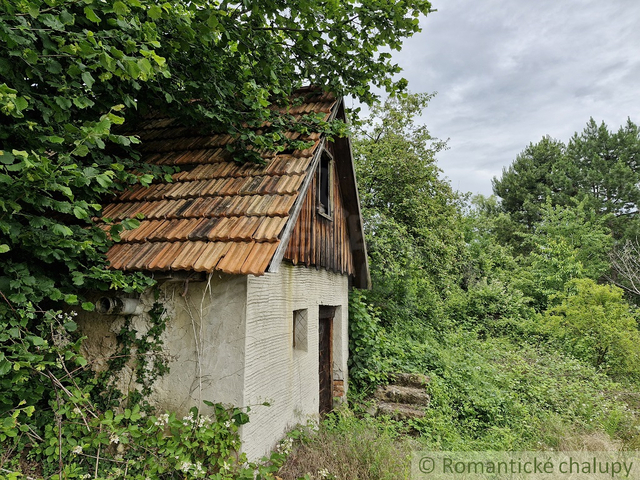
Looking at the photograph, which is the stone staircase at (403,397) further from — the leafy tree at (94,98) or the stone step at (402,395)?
the leafy tree at (94,98)

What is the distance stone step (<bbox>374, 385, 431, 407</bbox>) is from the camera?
6.71 m

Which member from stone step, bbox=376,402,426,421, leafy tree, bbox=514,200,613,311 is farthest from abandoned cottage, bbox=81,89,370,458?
leafy tree, bbox=514,200,613,311

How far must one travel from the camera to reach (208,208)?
375 centimetres

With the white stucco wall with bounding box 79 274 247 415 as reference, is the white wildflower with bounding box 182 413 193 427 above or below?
below

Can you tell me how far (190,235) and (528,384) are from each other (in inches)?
323

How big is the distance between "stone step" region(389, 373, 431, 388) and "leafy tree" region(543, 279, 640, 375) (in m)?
6.57

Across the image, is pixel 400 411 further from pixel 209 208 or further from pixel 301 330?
pixel 209 208

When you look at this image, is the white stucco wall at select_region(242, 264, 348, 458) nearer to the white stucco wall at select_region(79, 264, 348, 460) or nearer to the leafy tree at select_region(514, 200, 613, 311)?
the white stucco wall at select_region(79, 264, 348, 460)

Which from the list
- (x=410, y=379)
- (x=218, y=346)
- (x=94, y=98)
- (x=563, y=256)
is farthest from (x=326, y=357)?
(x=563, y=256)

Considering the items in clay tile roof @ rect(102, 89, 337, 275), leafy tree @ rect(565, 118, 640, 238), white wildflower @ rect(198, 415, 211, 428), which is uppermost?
leafy tree @ rect(565, 118, 640, 238)

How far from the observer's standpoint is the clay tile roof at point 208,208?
3.14 meters

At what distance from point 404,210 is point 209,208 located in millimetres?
7657

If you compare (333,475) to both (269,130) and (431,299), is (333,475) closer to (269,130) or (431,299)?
(269,130)

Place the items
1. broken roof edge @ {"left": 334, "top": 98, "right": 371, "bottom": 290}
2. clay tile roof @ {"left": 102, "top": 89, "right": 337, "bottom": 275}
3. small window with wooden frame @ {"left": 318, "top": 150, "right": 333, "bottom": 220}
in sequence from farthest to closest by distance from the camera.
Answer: broken roof edge @ {"left": 334, "top": 98, "right": 371, "bottom": 290}, small window with wooden frame @ {"left": 318, "top": 150, "right": 333, "bottom": 220}, clay tile roof @ {"left": 102, "top": 89, "right": 337, "bottom": 275}
